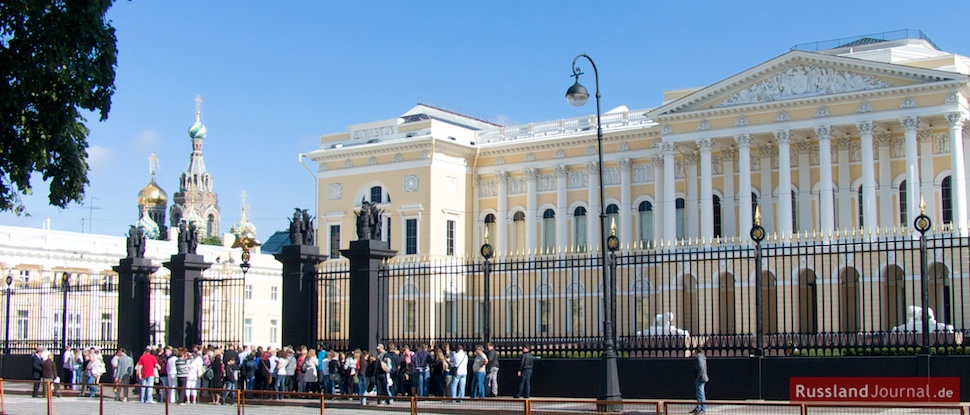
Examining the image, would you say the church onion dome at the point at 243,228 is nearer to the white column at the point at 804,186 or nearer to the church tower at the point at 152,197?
the church tower at the point at 152,197

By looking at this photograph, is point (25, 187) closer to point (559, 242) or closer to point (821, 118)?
point (821, 118)

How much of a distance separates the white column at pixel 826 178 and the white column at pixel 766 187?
2.99 m

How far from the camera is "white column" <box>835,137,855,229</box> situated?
51812 millimetres

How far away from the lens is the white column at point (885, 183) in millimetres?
50500

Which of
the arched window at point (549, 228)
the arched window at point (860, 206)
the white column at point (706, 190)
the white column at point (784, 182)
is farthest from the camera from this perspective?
the arched window at point (549, 228)

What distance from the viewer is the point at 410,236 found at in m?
61.2

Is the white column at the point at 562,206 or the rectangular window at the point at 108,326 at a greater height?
the white column at the point at 562,206

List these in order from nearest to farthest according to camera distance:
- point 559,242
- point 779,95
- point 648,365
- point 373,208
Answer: point 648,365 → point 373,208 → point 779,95 → point 559,242

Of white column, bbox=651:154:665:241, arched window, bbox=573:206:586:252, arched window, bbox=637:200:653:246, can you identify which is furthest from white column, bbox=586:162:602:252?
white column, bbox=651:154:665:241

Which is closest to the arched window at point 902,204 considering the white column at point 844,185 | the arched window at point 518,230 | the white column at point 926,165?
the white column at point 926,165

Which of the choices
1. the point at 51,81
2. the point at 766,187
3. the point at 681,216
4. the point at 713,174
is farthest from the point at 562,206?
the point at 51,81

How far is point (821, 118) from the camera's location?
167 ft

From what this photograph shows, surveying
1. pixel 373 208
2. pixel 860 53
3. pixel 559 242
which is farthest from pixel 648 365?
pixel 559 242

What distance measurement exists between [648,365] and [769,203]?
31964mm
